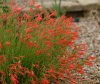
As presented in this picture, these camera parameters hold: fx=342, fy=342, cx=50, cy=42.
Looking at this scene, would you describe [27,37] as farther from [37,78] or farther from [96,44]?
[96,44]

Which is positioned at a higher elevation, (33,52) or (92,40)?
(33,52)

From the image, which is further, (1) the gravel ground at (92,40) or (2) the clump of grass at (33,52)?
(1) the gravel ground at (92,40)

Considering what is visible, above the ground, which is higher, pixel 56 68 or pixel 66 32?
pixel 66 32

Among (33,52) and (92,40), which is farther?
(92,40)

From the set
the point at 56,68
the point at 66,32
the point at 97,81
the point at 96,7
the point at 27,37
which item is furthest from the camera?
the point at 96,7

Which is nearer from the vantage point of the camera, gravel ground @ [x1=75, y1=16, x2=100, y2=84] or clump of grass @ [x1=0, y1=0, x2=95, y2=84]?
clump of grass @ [x1=0, y1=0, x2=95, y2=84]

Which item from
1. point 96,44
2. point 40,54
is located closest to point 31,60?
point 40,54

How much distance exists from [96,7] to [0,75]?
17.3 feet

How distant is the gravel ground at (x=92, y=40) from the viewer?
4885 millimetres

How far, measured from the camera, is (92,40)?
22.1 feet

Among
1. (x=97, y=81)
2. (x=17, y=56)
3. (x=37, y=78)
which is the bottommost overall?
(x=97, y=81)

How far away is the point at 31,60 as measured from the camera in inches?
150

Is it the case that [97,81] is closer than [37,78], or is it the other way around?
[37,78]

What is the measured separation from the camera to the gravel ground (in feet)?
16.0
